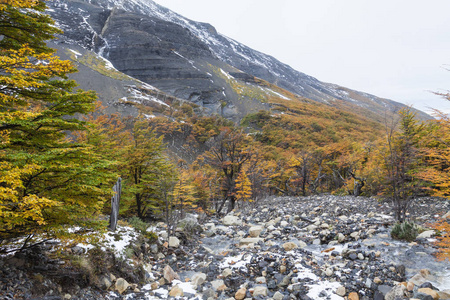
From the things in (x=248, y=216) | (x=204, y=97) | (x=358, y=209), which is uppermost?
(x=204, y=97)

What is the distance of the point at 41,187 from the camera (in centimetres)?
490

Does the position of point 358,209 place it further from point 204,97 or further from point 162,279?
point 204,97

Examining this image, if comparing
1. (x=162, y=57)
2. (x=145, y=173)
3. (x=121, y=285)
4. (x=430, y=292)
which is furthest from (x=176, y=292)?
(x=162, y=57)

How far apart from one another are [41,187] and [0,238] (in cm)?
156

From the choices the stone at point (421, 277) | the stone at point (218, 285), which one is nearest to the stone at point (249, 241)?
the stone at point (218, 285)

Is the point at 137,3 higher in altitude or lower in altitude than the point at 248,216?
higher

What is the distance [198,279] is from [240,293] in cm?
160

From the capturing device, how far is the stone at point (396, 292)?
513 centimetres

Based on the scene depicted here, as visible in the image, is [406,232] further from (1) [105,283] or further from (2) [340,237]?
(1) [105,283]

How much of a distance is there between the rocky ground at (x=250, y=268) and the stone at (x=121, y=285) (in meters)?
0.03

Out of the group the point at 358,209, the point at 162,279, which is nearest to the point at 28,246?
the point at 162,279

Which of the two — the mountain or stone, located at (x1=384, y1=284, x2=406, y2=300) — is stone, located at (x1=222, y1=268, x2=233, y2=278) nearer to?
stone, located at (x1=384, y1=284, x2=406, y2=300)

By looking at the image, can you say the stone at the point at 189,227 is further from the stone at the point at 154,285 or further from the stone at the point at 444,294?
the stone at the point at 444,294

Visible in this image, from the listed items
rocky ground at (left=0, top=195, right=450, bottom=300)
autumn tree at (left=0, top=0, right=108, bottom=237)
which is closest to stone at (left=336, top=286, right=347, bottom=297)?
rocky ground at (left=0, top=195, right=450, bottom=300)
